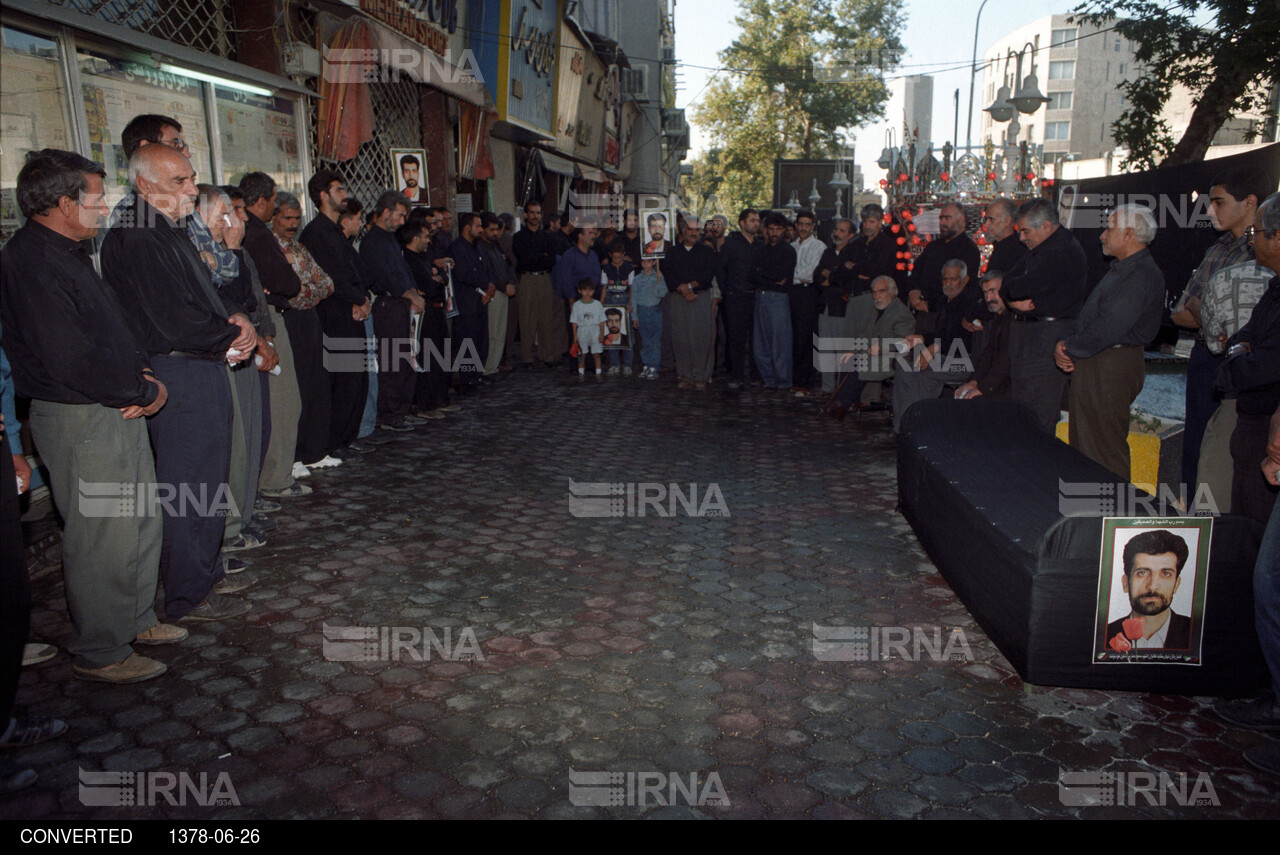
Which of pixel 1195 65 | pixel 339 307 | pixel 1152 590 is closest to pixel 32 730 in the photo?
pixel 1152 590

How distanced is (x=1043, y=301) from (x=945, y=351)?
1.68m

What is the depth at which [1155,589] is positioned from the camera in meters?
3.71

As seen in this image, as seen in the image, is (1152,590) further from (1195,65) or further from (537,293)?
(1195,65)

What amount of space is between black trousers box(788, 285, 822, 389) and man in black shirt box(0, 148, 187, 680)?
8876mm

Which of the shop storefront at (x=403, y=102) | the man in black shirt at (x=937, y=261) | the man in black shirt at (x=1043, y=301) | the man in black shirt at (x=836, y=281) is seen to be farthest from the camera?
the man in black shirt at (x=836, y=281)

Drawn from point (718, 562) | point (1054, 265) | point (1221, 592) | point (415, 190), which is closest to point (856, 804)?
point (1221, 592)

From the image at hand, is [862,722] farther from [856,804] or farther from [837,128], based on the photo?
[837,128]

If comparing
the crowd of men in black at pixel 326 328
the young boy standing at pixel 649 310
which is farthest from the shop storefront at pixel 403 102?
the young boy standing at pixel 649 310

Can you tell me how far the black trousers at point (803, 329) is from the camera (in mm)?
11836

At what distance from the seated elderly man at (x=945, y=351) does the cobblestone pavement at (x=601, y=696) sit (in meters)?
2.26

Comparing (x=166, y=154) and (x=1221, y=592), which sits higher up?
(x=166, y=154)

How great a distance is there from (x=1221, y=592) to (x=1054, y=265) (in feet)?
11.2

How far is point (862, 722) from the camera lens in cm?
373

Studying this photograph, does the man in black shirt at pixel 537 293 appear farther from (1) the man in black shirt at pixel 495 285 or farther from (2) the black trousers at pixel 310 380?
(2) the black trousers at pixel 310 380
